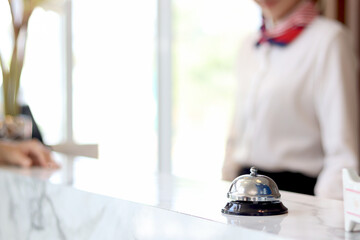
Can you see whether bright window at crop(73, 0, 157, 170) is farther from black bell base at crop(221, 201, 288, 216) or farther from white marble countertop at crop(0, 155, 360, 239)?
black bell base at crop(221, 201, 288, 216)

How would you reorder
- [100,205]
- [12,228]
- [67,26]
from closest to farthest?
1. [100,205]
2. [12,228]
3. [67,26]

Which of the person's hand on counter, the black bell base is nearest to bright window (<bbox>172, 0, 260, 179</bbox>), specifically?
the person's hand on counter

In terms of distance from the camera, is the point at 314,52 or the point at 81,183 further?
the point at 314,52

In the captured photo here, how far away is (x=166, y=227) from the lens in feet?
2.90

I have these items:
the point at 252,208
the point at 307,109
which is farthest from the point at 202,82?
the point at 252,208

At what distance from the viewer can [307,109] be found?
2.11 m

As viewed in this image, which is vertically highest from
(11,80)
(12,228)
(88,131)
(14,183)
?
(11,80)

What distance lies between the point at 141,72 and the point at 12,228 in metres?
4.22

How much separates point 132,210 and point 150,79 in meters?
4.74

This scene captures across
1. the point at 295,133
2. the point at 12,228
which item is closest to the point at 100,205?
the point at 12,228

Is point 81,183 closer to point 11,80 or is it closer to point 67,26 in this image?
point 11,80

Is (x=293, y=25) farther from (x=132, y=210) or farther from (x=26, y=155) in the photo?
(x=132, y=210)

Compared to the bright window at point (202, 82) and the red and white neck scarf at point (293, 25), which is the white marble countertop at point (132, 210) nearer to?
the red and white neck scarf at point (293, 25)

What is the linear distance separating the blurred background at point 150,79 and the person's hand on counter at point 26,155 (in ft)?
10.6
